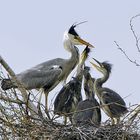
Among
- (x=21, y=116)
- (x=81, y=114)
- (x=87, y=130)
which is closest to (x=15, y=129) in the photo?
(x=21, y=116)

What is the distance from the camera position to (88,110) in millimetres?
11781

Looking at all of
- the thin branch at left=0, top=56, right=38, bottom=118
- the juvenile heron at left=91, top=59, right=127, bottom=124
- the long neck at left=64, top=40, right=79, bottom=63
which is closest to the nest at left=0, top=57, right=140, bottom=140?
the thin branch at left=0, top=56, right=38, bottom=118

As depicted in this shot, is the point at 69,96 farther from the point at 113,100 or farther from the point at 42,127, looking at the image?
the point at 42,127

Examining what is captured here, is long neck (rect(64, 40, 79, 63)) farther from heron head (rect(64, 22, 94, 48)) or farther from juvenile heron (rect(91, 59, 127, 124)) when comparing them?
juvenile heron (rect(91, 59, 127, 124))

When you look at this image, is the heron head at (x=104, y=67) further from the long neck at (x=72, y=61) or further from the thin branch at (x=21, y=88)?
the thin branch at (x=21, y=88)

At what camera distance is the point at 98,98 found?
12.8 metres

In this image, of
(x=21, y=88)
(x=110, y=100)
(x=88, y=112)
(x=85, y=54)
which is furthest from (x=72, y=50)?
(x=21, y=88)

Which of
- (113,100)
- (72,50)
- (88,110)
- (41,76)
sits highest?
(72,50)

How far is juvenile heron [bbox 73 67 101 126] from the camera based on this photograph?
10.9 metres

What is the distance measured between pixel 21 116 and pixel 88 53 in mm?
4733

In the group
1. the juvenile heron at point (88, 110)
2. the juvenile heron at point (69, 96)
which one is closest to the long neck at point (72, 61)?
the juvenile heron at point (69, 96)

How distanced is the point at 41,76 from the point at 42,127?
13.2 feet

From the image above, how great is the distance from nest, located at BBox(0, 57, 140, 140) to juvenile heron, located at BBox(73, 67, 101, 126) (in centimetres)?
37

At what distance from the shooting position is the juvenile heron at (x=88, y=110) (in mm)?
10947
